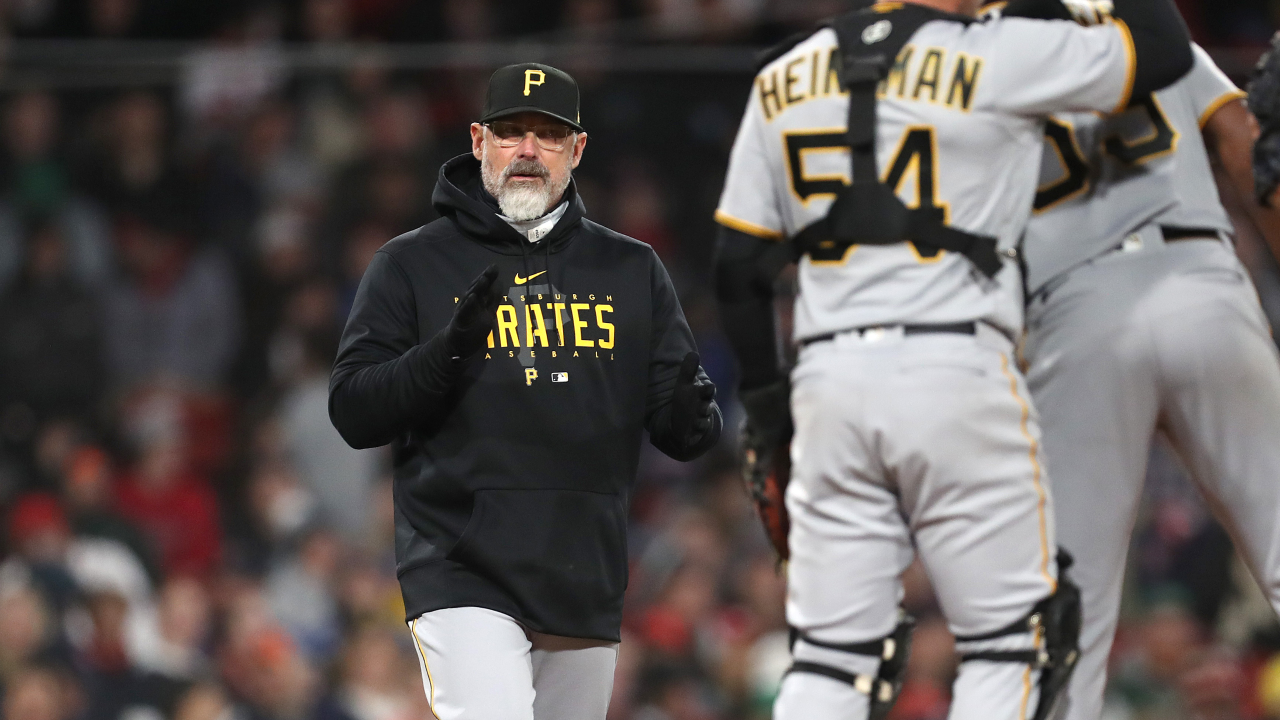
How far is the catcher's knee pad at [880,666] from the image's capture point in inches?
134

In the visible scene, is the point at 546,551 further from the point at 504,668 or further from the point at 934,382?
the point at 934,382

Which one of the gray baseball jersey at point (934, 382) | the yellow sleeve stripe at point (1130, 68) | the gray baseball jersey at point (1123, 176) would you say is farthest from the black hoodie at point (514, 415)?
the yellow sleeve stripe at point (1130, 68)

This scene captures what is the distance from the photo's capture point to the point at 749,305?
146 inches

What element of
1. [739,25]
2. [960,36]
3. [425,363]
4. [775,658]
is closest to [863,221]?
[960,36]

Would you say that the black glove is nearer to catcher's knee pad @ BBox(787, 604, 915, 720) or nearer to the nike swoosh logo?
the nike swoosh logo

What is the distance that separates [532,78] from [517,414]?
72cm

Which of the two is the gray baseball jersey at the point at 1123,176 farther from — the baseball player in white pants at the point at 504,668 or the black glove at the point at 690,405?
the baseball player in white pants at the point at 504,668

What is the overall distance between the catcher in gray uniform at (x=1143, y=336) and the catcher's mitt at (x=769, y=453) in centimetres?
61

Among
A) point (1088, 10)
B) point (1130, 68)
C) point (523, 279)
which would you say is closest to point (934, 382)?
point (1130, 68)

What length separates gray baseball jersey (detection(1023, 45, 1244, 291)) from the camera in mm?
3672

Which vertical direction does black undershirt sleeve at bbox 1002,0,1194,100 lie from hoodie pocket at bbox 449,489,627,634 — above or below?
above

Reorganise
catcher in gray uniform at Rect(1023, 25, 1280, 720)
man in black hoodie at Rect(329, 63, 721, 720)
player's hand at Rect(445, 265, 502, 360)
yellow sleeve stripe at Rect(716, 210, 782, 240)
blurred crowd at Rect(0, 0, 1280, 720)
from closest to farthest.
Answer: player's hand at Rect(445, 265, 502, 360) < man in black hoodie at Rect(329, 63, 721, 720) < catcher in gray uniform at Rect(1023, 25, 1280, 720) < yellow sleeve stripe at Rect(716, 210, 782, 240) < blurred crowd at Rect(0, 0, 1280, 720)

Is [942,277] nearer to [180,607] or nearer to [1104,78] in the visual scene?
[1104,78]

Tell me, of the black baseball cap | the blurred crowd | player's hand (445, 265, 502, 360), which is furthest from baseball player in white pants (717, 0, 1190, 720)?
the blurred crowd
